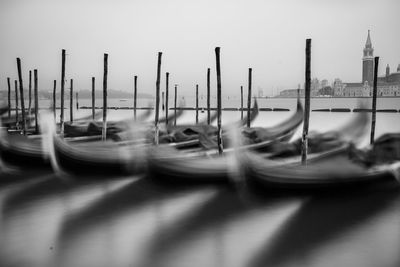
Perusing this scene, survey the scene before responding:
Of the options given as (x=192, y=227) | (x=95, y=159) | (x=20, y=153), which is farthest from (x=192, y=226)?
(x=20, y=153)

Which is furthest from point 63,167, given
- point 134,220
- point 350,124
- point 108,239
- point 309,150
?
point 350,124

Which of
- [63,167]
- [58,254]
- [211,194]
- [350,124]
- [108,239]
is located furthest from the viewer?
[350,124]

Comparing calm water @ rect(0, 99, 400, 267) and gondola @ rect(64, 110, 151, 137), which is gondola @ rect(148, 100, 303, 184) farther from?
gondola @ rect(64, 110, 151, 137)

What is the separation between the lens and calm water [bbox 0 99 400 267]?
3.61 m

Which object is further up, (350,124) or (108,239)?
(350,124)

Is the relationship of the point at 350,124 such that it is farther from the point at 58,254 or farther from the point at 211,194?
the point at 58,254

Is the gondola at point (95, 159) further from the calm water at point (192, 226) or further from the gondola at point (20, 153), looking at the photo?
the gondola at point (20, 153)

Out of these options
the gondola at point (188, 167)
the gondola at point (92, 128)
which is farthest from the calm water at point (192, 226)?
the gondola at point (92, 128)

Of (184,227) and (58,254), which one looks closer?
(58,254)

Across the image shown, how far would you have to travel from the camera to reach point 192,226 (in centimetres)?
445

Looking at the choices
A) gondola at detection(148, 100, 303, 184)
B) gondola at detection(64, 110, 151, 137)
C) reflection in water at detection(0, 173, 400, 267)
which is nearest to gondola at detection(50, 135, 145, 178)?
reflection in water at detection(0, 173, 400, 267)

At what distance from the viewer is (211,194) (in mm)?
5512

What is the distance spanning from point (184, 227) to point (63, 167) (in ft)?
8.14

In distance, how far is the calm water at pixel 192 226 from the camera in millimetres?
3609
